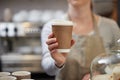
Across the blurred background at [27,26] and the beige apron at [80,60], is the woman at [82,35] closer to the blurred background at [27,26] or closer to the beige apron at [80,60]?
the beige apron at [80,60]

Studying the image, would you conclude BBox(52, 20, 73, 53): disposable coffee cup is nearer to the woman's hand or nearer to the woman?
the woman's hand

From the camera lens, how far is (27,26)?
123 inches

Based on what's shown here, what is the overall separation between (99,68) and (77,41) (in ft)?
1.99

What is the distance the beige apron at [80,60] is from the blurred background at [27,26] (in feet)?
4.13

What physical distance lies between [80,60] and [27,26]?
150 centimetres

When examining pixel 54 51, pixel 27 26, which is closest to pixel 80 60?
pixel 54 51

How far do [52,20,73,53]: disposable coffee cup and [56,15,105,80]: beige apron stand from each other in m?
0.46

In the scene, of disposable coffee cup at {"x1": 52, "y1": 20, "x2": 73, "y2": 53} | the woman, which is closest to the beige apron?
the woman

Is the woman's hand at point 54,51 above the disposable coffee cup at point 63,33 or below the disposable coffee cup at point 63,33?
below

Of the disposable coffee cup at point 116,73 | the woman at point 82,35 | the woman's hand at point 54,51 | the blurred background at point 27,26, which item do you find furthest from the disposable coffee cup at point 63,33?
the blurred background at point 27,26

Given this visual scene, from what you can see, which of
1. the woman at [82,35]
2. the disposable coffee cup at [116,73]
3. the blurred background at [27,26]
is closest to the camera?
the disposable coffee cup at [116,73]

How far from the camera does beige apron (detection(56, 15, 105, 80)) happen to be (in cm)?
168

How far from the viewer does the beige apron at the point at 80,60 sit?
5.53 feet

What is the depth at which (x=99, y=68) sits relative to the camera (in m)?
1.16
